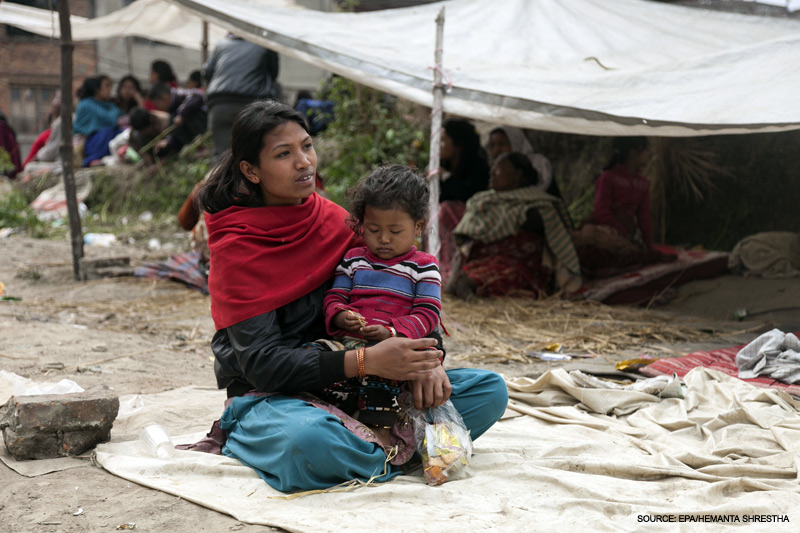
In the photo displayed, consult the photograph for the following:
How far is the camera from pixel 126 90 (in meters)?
11.9

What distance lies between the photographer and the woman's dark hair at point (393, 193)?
2.32 metres

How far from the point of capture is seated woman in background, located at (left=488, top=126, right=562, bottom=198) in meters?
6.52

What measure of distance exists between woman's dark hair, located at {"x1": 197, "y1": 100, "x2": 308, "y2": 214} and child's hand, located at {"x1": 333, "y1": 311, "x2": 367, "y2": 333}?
48 centimetres

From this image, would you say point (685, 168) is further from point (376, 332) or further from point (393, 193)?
point (376, 332)

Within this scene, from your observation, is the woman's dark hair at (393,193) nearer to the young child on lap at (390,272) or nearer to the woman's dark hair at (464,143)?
the young child on lap at (390,272)

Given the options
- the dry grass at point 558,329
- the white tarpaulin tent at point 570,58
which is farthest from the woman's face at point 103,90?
the dry grass at point 558,329

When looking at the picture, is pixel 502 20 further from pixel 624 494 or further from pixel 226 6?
pixel 624 494

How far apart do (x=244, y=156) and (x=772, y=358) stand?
2690 mm

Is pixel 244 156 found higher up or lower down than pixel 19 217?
higher up

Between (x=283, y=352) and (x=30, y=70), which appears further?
(x=30, y=70)

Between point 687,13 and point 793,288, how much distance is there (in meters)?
2.72

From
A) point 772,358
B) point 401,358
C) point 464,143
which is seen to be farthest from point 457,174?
point 401,358

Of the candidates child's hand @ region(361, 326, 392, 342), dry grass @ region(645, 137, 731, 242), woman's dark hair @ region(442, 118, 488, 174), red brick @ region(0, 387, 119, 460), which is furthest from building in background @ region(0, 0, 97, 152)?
child's hand @ region(361, 326, 392, 342)

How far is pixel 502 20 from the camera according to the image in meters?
6.36
